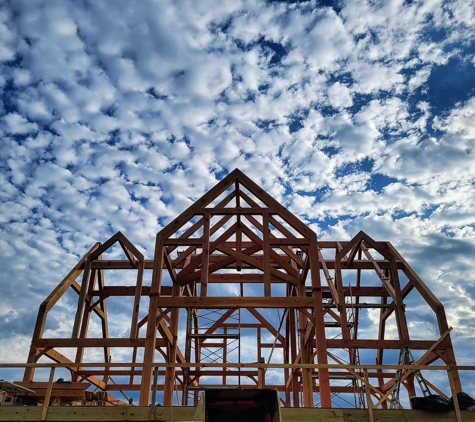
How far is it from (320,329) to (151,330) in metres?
4.30

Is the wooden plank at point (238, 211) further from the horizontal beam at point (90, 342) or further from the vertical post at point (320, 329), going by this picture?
the horizontal beam at point (90, 342)

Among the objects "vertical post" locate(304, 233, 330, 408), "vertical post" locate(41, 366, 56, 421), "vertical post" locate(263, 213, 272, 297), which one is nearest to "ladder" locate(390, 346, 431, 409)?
"vertical post" locate(304, 233, 330, 408)

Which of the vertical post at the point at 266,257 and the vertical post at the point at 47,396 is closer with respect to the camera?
the vertical post at the point at 47,396

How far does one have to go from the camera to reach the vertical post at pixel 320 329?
10.7 meters

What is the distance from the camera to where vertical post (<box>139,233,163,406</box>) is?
10.7 metres

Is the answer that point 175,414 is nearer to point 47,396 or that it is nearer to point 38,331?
point 47,396

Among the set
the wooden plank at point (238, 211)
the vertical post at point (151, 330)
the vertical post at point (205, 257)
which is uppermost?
the wooden plank at point (238, 211)

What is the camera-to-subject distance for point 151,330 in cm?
1128

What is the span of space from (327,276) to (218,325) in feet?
17.7

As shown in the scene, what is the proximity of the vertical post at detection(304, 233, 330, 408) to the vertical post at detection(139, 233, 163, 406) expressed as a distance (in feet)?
13.6

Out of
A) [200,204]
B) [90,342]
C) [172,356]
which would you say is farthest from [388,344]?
[90,342]

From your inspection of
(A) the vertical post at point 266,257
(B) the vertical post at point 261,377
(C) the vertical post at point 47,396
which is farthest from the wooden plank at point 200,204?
(B) the vertical post at point 261,377

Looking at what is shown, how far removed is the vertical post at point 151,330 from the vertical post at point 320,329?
13.6 feet

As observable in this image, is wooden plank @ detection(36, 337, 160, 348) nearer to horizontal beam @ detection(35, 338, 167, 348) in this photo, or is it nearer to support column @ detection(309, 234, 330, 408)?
horizontal beam @ detection(35, 338, 167, 348)
